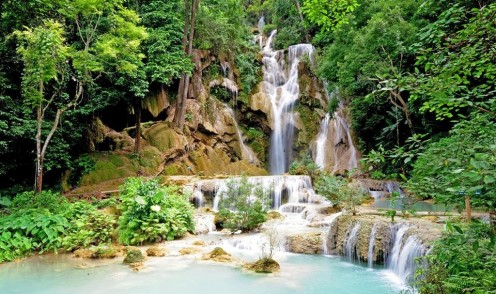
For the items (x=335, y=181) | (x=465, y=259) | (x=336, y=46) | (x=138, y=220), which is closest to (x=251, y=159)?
(x=336, y=46)

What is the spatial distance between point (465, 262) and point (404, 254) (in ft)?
13.1

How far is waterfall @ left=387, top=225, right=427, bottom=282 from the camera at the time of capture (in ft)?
20.5

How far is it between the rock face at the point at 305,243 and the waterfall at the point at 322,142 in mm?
12605

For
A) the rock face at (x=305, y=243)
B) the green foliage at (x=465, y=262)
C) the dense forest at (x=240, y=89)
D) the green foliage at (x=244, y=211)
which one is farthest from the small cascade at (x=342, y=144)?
the green foliage at (x=465, y=262)

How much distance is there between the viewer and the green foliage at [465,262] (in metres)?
2.35

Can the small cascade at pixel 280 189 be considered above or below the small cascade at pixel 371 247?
above

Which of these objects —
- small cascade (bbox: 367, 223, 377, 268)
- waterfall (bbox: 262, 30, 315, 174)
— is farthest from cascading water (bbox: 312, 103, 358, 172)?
small cascade (bbox: 367, 223, 377, 268)

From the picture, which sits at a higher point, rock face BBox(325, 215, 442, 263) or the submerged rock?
rock face BBox(325, 215, 442, 263)

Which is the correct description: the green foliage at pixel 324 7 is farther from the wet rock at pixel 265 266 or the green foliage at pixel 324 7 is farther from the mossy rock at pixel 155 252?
the mossy rock at pixel 155 252

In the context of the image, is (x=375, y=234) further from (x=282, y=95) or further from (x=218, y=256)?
(x=282, y=95)

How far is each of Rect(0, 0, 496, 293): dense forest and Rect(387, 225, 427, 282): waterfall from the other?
1.15 metres

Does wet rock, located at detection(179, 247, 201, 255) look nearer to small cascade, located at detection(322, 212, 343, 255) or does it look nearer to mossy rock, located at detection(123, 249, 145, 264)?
mossy rock, located at detection(123, 249, 145, 264)

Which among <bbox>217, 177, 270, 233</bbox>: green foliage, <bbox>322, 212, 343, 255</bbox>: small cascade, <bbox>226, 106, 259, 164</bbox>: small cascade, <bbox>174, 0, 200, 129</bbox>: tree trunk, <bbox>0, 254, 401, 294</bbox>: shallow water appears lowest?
Answer: <bbox>0, 254, 401, 294</bbox>: shallow water

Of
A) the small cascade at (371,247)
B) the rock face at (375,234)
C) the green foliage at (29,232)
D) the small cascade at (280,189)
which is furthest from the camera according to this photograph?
the small cascade at (280,189)
